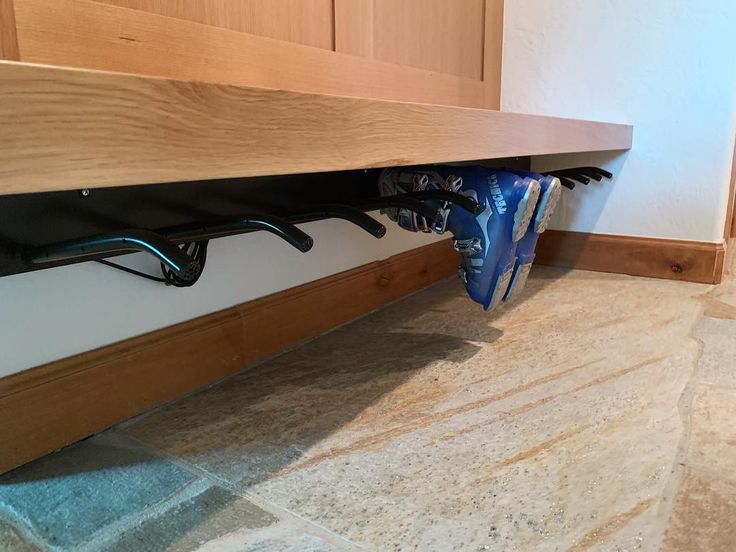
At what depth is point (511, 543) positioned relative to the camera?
1.90 ft

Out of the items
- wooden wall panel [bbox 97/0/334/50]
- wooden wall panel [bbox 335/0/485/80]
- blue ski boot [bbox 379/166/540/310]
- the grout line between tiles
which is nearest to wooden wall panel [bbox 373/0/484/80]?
wooden wall panel [bbox 335/0/485/80]

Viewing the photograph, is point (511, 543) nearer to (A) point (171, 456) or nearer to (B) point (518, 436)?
(B) point (518, 436)

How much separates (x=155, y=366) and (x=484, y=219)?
62cm

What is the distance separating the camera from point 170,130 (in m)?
0.41

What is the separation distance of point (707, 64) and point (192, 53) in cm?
142

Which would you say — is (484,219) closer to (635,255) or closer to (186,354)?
(186,354)

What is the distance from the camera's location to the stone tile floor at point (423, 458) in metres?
0.60

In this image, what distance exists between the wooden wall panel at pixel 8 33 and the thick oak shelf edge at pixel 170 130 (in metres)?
0.35

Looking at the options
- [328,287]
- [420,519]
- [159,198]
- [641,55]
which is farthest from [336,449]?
[641,55]

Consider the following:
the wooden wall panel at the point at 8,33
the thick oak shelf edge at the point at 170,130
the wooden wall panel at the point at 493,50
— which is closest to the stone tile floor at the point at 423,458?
the thick oak shelf edge at the point at 170,130

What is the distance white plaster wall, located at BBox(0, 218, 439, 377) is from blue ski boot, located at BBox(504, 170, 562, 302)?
40cm

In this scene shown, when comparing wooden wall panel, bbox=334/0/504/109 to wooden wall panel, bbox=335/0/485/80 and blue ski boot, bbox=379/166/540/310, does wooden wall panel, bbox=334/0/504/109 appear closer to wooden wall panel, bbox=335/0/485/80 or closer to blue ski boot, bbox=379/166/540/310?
wooden wall panel, bbox=335/0/485/80

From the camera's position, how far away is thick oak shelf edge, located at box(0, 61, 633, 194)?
1.10ft

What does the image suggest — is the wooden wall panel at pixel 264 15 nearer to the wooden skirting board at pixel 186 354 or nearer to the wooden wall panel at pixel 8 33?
the wooden wall panel at pixel 8 33
